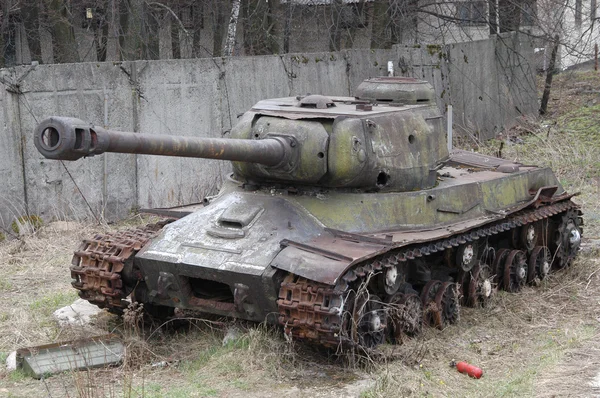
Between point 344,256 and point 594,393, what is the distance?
2.14 metres

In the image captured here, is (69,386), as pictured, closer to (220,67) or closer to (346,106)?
(346,106)

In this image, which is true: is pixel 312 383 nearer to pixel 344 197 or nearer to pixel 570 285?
pixel 344 197

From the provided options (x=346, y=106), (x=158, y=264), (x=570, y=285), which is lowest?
(x=570, y=285)

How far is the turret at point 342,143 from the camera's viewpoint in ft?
26.9

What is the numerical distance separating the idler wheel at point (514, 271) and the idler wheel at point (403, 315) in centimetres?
186

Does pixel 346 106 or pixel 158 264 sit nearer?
pixel 158 264

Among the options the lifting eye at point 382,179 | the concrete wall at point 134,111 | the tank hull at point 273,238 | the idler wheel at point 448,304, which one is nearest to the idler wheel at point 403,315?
the idler wheel at point 448,304

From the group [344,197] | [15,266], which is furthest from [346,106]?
[15,266]

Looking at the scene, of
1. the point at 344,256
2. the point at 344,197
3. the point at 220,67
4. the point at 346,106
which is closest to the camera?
the point at 344,256

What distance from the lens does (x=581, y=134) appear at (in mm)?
18391

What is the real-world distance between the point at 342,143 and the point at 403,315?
5.28 ft

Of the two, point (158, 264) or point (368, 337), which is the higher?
point (158, 264)

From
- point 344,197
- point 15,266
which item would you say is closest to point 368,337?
point 344,197

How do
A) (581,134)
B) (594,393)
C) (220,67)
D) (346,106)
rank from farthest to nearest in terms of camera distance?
(581,134), (220,67), (346,106), (594,393)
